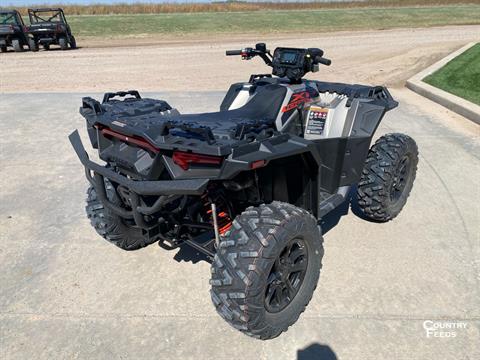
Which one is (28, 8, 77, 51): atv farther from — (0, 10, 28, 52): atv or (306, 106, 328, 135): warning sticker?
(306, 106, 328, 135): warning sticker

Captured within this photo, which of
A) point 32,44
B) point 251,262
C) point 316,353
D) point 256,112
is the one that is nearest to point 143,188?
point 251,262

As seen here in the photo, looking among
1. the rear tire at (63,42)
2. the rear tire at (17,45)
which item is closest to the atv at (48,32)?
the rear tire at (63,42)

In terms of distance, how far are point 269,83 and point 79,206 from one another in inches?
97.1

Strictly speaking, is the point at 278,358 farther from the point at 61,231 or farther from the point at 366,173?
the point at 61,231

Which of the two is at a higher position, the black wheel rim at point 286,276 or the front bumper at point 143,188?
the front bumper at point 143,188

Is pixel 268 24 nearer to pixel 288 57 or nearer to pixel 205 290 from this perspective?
pixel 288 57

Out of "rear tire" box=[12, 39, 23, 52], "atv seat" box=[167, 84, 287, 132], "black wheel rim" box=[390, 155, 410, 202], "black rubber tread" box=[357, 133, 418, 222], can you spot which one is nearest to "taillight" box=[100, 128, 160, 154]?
"atv seat" box=[167, 84, 287, 132]

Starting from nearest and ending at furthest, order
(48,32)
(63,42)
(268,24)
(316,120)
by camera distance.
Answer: (316,120) → (48,32) → (63,42) → (268,24)

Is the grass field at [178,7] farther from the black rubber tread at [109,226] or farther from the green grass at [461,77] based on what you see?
the black rubber tread at [109,226]

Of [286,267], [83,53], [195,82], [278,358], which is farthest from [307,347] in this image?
[83,53]

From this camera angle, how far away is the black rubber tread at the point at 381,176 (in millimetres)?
3846

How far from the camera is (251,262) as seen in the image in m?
2.43

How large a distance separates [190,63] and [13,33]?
1009 cm

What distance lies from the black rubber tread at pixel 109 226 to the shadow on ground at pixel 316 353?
1692mm
